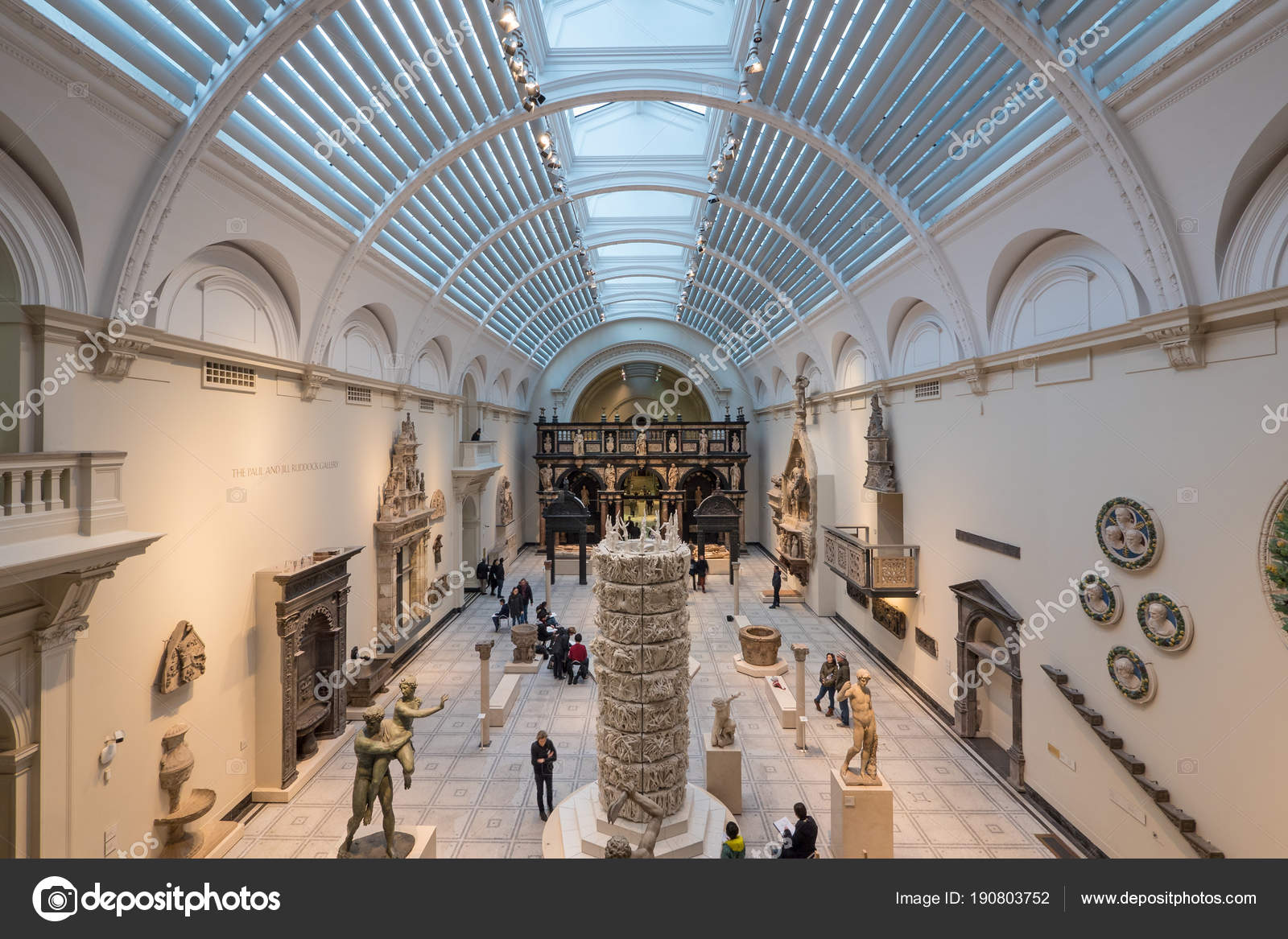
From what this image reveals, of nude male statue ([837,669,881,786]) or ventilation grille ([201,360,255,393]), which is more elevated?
ventilation grille ([201,360,255,393])

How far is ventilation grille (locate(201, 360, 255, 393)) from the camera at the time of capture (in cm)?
768

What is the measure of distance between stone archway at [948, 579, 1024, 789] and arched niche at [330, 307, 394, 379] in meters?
12.1

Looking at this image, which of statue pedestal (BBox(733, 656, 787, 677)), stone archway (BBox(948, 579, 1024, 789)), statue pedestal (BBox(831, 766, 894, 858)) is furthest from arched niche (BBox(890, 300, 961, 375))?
statue pedestal (BBox(831, 766, 894, 858))

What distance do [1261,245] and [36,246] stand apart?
37.6 ft

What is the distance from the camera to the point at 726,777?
8180 mm

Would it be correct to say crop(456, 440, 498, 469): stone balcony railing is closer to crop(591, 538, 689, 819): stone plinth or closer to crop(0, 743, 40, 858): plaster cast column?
crop(591, 538, 689, 819): stone plinth

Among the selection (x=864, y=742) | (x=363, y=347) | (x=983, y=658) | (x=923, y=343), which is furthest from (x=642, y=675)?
(x=363, y=347)

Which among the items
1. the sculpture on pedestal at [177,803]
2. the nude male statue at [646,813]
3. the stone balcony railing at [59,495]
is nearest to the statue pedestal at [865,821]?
the nude male statue at [646,813]

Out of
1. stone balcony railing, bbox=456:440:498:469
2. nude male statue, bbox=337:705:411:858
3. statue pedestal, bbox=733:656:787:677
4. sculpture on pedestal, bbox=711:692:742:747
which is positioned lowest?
statue pedestal, bbox=733:656:787:677

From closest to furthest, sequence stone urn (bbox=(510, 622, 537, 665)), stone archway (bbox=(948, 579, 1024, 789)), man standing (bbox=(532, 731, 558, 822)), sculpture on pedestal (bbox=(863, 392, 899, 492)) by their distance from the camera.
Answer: man standing (bbox=(532, 731, 558, 822)), stone archway (bbox=(948, 579, 1024, 789)), sculpture on pedestal (bbox=(863, 392, 899, 492)), stone urn (bbox=(510, 622, 537, 665))

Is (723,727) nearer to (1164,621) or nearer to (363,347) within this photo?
(1164,621)

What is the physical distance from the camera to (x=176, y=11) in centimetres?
561

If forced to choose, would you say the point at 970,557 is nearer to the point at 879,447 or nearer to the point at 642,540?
the point at 879,447

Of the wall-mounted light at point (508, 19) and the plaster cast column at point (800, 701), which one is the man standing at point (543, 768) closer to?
the plaster cast column at point (800, 701)
